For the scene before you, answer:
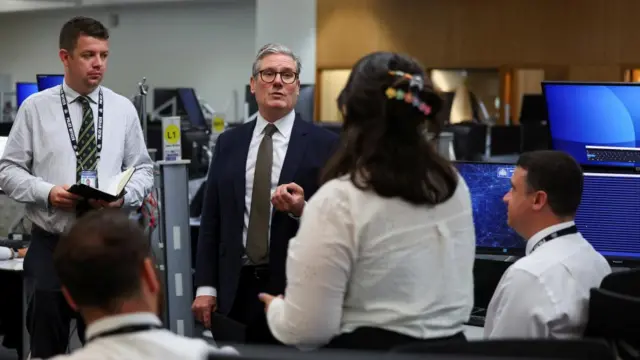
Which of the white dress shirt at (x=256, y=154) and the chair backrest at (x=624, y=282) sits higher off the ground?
→ the white dress shirt at (x=256, y=154)

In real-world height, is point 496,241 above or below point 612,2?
below

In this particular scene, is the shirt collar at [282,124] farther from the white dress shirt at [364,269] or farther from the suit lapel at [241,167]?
the white dress shirt at [364,269]

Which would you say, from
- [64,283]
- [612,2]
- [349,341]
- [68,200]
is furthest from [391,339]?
[612,2]

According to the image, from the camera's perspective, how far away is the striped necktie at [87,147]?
333 cm

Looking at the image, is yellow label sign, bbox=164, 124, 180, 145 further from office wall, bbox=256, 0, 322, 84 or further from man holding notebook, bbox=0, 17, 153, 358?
office wall, bbox=256, 0, 322, 84

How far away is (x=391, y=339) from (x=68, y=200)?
1.62 meters

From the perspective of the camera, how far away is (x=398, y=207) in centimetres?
190

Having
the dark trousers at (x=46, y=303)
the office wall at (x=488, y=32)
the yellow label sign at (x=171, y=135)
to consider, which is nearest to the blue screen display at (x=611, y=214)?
the dark trousers at (x=46, y=303)

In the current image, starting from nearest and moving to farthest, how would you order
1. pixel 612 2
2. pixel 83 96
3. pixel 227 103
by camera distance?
pixel 83 96 < pixel 612 2 < pixel 227 103

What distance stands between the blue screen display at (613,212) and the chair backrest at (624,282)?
3.43ft

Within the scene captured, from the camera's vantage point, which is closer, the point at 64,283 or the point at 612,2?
the point at 64,283

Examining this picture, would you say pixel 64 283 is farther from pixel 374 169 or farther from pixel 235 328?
pixel 235 328

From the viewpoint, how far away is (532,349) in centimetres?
153

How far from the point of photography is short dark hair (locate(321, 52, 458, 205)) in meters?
1.90
